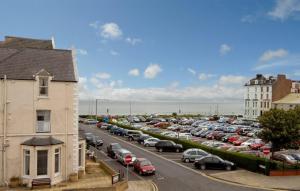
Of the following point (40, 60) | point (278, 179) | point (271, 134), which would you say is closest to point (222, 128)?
point (271, 134)

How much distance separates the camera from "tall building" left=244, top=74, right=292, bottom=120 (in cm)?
10144

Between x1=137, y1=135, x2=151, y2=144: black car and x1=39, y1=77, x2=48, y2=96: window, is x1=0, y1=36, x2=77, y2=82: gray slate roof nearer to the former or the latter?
x1=39, y1=77, x2=48, y2=96: window

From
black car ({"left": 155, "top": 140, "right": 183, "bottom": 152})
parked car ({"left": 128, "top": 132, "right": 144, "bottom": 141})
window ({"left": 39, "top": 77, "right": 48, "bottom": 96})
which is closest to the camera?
window ({"left": 39, "top": 77, "right": 48, "bottom": 96})

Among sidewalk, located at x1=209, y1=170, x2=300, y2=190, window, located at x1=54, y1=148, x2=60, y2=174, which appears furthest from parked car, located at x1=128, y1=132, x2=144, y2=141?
window, located at x1=54, y1=148, x2=60, y2=174

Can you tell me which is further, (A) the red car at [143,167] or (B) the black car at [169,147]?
(B) the black car at [169,147]

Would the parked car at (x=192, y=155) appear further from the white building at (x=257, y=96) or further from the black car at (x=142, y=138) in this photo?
the white building at (x=257, y=96)

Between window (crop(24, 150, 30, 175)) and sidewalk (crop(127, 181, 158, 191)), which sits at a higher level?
window (crop(24, 150, 30, 175))

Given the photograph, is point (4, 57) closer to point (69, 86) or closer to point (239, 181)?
point (69, 86)

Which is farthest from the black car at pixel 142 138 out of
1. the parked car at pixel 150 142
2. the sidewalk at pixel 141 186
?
the sidewalk at pixel 141 186

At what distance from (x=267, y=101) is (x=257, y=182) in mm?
75163

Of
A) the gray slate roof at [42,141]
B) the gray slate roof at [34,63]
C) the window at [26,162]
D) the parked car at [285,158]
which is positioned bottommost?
the parked car at [285,158]

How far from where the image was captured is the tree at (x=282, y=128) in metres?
39.7

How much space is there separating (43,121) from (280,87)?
282 feet

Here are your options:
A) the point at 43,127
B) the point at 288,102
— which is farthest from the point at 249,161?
the point at 288,102
